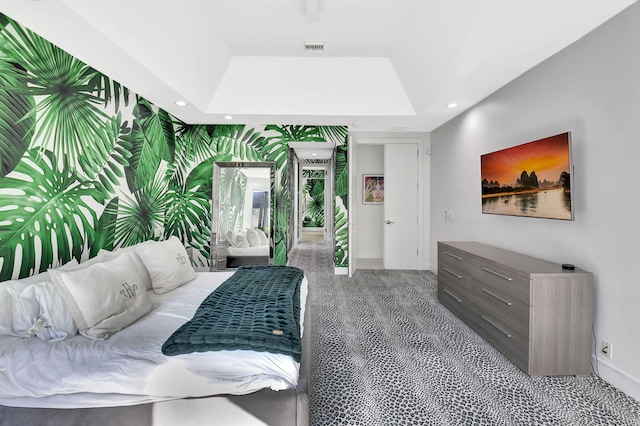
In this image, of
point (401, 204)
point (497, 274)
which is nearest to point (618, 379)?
point (497, 274)

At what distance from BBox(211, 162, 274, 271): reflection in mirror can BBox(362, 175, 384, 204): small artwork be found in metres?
2.42

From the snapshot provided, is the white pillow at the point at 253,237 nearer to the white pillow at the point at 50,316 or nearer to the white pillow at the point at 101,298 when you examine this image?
the white pillow at the point at 101,298

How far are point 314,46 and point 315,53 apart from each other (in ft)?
0.48

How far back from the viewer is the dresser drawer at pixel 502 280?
7.09 ft

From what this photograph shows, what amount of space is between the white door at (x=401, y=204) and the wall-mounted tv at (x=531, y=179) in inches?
77.9

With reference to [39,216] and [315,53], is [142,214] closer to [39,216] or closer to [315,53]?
[39,216]

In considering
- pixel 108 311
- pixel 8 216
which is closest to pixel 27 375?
pixel 108 311

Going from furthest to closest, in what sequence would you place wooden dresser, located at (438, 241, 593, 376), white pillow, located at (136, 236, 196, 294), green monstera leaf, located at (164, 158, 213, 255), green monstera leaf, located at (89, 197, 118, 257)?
green monstera leaf, located at (164, 158, 213, 255) → green monstera leaf, located at (89, 197, 118, 257) → white pillow, located at (136, 236, 196, 294) → wooden dresser, located at (438, 241, 593, 376)

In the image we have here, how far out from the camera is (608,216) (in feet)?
6.68

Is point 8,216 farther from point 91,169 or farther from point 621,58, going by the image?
point 621,58

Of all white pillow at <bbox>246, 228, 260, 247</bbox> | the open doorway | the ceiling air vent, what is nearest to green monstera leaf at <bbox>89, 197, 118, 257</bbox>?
white pillow at <bbox>246, 228, 260, 247</bbox>

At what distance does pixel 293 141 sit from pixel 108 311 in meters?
3.65

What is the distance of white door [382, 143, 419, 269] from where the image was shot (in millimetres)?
5309

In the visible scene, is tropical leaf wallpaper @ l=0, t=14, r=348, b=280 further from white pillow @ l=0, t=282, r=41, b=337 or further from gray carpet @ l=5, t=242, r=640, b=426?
gray carpet @ l=5, t=242, r=640, b=426
